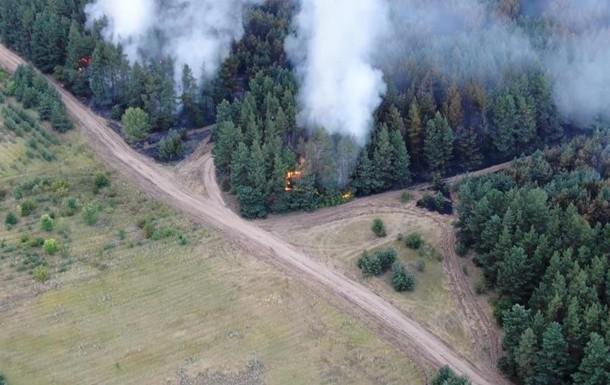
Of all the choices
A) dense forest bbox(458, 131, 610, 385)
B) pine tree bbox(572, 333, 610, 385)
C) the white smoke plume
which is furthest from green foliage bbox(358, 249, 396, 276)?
pine tree bbox(572, 333, 610, 385)

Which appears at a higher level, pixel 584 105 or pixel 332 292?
pixel 584 105

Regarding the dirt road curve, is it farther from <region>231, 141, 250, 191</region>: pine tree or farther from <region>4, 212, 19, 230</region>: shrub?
<region>4, 212, 19, 230</region>: shrub

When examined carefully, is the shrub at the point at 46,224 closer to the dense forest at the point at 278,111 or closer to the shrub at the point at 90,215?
the shrub at the point at 90,215

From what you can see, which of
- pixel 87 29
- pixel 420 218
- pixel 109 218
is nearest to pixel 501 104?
pixel 420 218

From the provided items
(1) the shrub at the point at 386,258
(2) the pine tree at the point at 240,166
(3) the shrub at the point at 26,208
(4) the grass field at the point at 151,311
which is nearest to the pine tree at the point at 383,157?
(1) the shrub at the point at 386,258

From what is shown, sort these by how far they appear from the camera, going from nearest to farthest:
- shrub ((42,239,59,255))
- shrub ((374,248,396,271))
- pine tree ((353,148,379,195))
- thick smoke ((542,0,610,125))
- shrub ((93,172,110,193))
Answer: shrub ((42,239,59,255)) < shrub ((374,248,396,271)) < pine tree ((353,148,379,195)) < shrub ((93,172,110,193)) < thick smoke ((542,0,610,125))

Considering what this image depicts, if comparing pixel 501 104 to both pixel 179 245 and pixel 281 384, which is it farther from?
pixel 281 384

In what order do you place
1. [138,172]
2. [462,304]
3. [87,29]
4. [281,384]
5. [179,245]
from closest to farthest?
[281,384] → [462,304] → [179,245] → [138,172] → [87,29]
